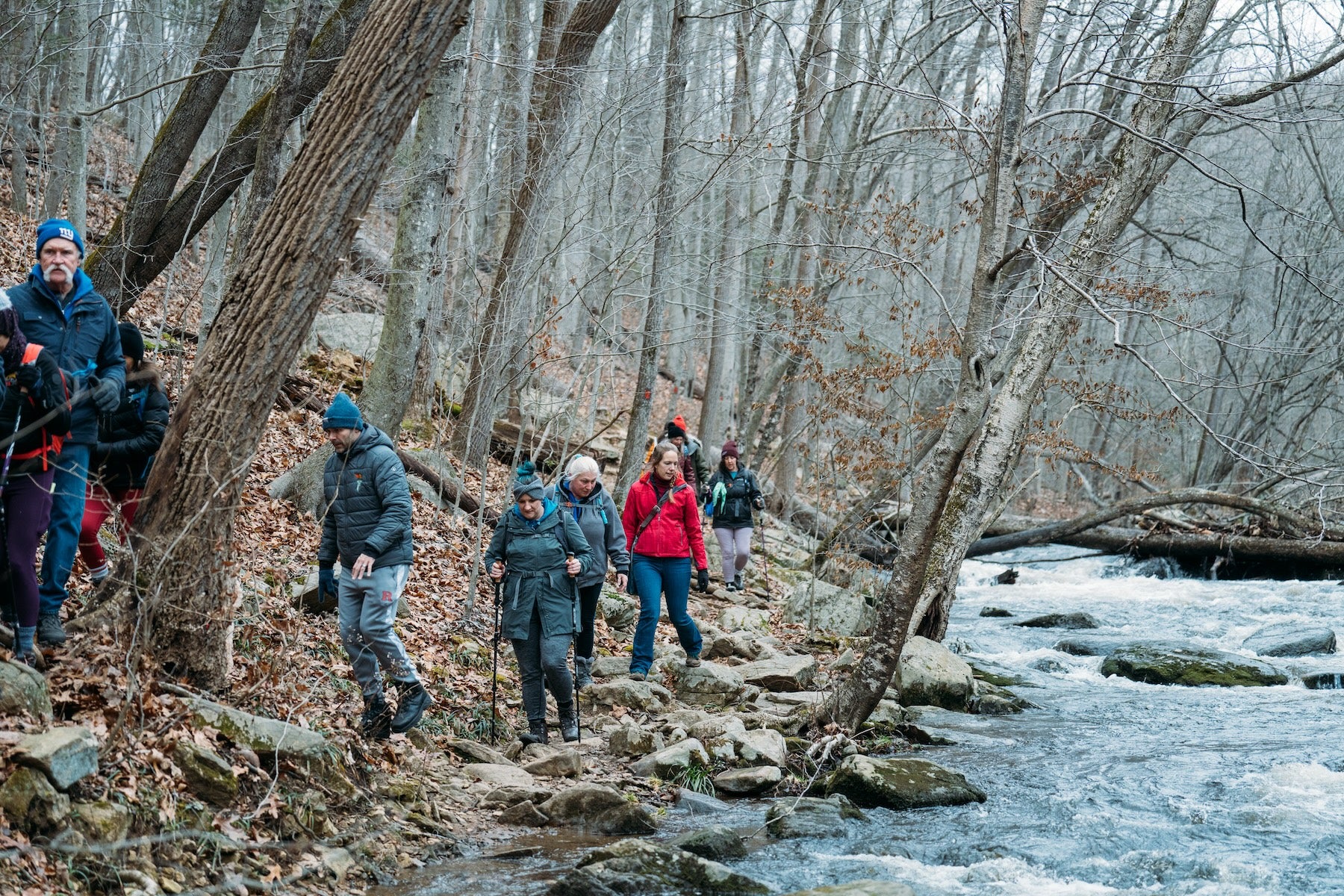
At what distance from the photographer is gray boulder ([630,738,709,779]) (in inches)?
275

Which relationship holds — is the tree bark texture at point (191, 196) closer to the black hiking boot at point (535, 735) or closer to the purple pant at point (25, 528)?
the purple pant at point (25, 528)

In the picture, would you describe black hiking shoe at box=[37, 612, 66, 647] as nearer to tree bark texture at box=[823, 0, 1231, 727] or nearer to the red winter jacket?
the red winter jacket

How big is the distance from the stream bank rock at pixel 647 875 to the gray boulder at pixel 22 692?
7.77 feet

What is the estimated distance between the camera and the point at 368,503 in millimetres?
6121

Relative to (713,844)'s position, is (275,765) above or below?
above

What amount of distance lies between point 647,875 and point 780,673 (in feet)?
15.3

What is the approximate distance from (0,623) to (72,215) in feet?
36.5

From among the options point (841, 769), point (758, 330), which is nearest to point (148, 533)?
point (841, 769)

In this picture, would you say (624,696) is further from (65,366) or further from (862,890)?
(65,366)

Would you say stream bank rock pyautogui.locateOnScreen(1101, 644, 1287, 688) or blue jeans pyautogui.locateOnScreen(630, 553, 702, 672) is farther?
stream bank rock pyautogui.locateOnScreen(1101, 644, 1287, 688)

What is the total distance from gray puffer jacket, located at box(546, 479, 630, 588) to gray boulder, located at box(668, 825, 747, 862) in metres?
2.49

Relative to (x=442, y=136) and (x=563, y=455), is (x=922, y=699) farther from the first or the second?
(x=442, y=136)

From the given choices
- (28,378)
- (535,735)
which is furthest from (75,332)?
(535,735)

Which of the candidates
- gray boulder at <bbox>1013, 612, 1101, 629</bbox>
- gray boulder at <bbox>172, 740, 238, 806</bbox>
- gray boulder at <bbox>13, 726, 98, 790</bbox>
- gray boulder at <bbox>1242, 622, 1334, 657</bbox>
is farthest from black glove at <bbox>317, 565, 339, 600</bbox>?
gray boulder at <bbox>1242, 622, 1334, 657</bbox>
